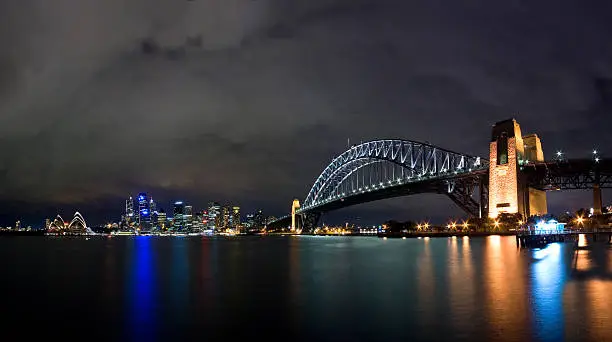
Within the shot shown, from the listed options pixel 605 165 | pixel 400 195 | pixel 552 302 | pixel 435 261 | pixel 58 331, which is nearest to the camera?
pixel 58 331

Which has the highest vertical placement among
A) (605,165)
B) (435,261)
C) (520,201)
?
(605,165)

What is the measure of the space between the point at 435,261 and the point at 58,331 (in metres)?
29.3

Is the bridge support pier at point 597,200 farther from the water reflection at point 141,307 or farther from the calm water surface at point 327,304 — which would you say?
the water reflection at point 141,307

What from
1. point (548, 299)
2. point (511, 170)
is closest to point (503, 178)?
point (511, 170)

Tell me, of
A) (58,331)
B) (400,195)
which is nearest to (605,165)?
(400,195)

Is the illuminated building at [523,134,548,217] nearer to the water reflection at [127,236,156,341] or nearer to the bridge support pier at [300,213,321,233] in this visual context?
the water reflection at [127,236,156,341]

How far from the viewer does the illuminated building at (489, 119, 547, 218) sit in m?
76.1

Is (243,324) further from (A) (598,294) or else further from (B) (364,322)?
(A) (598,294)

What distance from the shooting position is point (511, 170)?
7600 centimetres

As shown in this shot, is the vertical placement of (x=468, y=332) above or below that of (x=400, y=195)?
below

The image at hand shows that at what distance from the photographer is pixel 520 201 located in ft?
251

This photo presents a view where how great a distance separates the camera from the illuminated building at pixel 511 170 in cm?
7612

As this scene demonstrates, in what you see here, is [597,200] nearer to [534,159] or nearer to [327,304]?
[534,159]

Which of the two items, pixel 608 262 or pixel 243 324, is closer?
pixel 243 324
